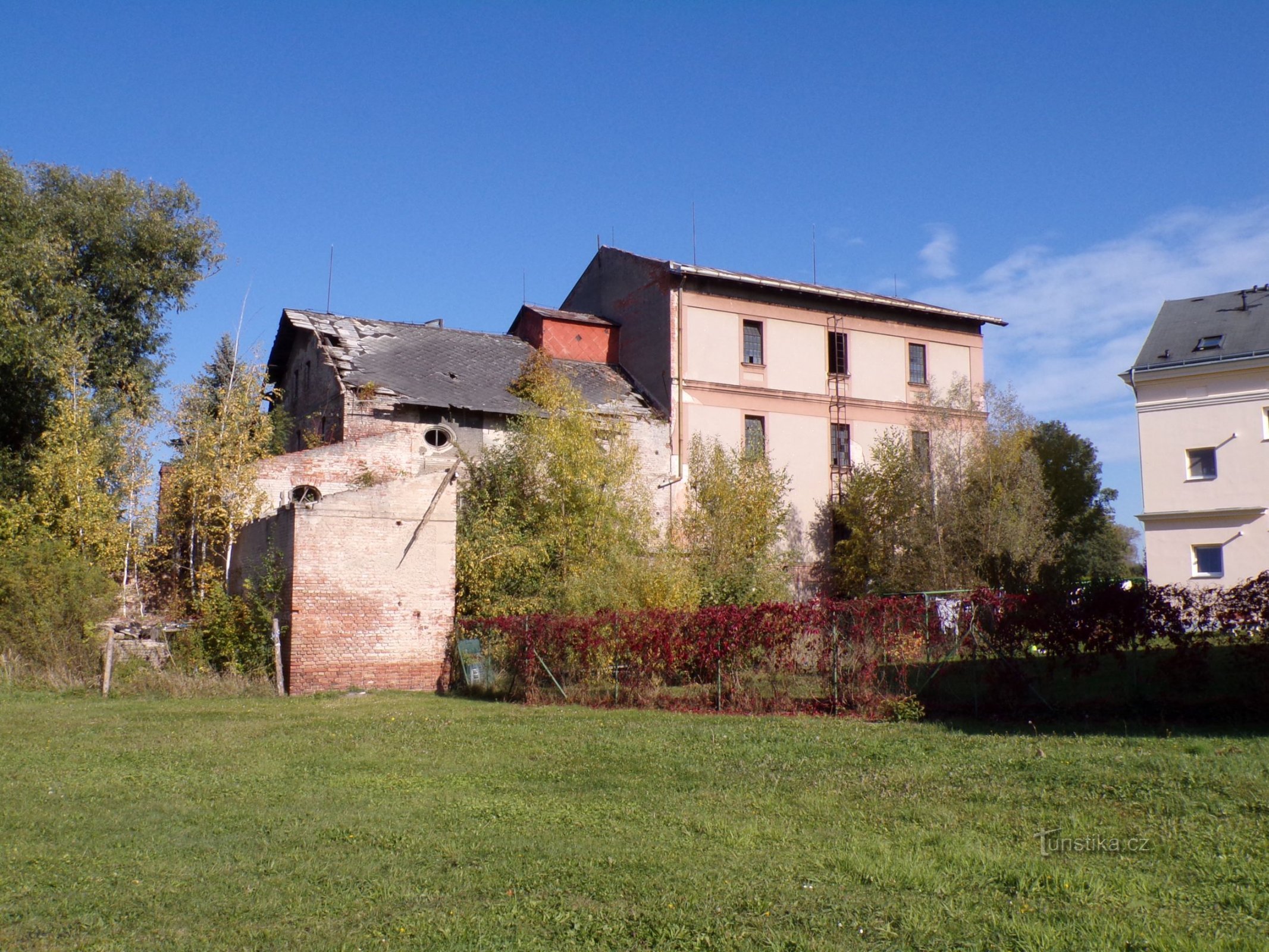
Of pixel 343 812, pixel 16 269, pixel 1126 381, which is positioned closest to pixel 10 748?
pixel 343 812

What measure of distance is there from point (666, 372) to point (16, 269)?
16.7 metres

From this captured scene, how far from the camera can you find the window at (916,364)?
112 feet

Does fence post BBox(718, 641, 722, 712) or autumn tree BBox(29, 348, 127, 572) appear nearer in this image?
fence post BBox(718, 641, 722, 712)

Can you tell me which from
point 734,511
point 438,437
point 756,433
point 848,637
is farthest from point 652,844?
point 756,433

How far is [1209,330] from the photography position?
32906 millimetres

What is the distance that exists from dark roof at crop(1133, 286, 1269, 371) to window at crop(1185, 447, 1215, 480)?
2761 millimetres

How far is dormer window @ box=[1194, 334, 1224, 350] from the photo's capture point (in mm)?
32031

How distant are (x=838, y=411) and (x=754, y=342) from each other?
3.52m

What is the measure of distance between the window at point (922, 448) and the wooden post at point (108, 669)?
21.1 metres

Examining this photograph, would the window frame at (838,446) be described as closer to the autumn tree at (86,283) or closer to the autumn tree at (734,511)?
the autumn tree at (734,511)

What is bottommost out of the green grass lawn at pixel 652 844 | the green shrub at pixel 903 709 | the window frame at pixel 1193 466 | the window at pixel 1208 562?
the green grass lawn at pixel 652 844

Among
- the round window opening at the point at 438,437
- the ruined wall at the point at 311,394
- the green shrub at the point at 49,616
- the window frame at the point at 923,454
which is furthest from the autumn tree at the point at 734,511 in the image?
the green shrub at the point at 49,616

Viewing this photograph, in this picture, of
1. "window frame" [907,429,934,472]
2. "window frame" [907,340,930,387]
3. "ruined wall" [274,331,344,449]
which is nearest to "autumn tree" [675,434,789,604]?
"window frame" [907,429,934,472]

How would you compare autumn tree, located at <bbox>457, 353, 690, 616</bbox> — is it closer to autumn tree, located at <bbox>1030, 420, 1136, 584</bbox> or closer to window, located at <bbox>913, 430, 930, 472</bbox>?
window, located at <bbox>913, 430, 930, 472</bbox>
